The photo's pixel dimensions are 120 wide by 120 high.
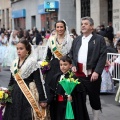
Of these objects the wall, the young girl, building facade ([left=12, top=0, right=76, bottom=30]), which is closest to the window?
building facade ([left=12, top=0, right=76, bottom=30])

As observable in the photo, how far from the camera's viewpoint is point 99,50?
7.01 metres

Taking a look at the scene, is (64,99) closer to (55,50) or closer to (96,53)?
(96,53)

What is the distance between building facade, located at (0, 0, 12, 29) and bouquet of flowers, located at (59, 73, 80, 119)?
48394 mm

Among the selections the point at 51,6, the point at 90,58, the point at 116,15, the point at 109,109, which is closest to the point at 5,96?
the point at 90,58

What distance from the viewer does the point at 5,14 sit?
56.8 meters

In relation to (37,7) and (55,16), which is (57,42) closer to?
(55,16)

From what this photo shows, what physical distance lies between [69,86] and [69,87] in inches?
0.8

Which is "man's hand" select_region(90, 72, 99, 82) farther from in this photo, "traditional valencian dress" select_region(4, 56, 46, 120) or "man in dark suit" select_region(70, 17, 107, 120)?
"traditional valencian dress" select_region(4, 56, 46, 120)

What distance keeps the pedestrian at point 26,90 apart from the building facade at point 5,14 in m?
48.3

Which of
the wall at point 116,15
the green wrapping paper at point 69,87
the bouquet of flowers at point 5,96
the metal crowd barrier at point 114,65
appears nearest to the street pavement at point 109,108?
the metal crowd barrier at point 114,65

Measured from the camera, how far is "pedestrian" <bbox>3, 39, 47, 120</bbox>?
6.29 meters

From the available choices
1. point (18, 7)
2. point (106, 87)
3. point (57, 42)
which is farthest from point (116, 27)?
point (18, 7)

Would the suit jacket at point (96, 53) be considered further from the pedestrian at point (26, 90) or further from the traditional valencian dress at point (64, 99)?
the pedestrian at point (26, 90)

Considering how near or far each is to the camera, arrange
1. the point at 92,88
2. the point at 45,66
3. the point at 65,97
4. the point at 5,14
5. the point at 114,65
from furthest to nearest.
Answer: the point at 5,14
the point at 114,65
the point at 45,66
the point at 92,88
the point at 65,97
